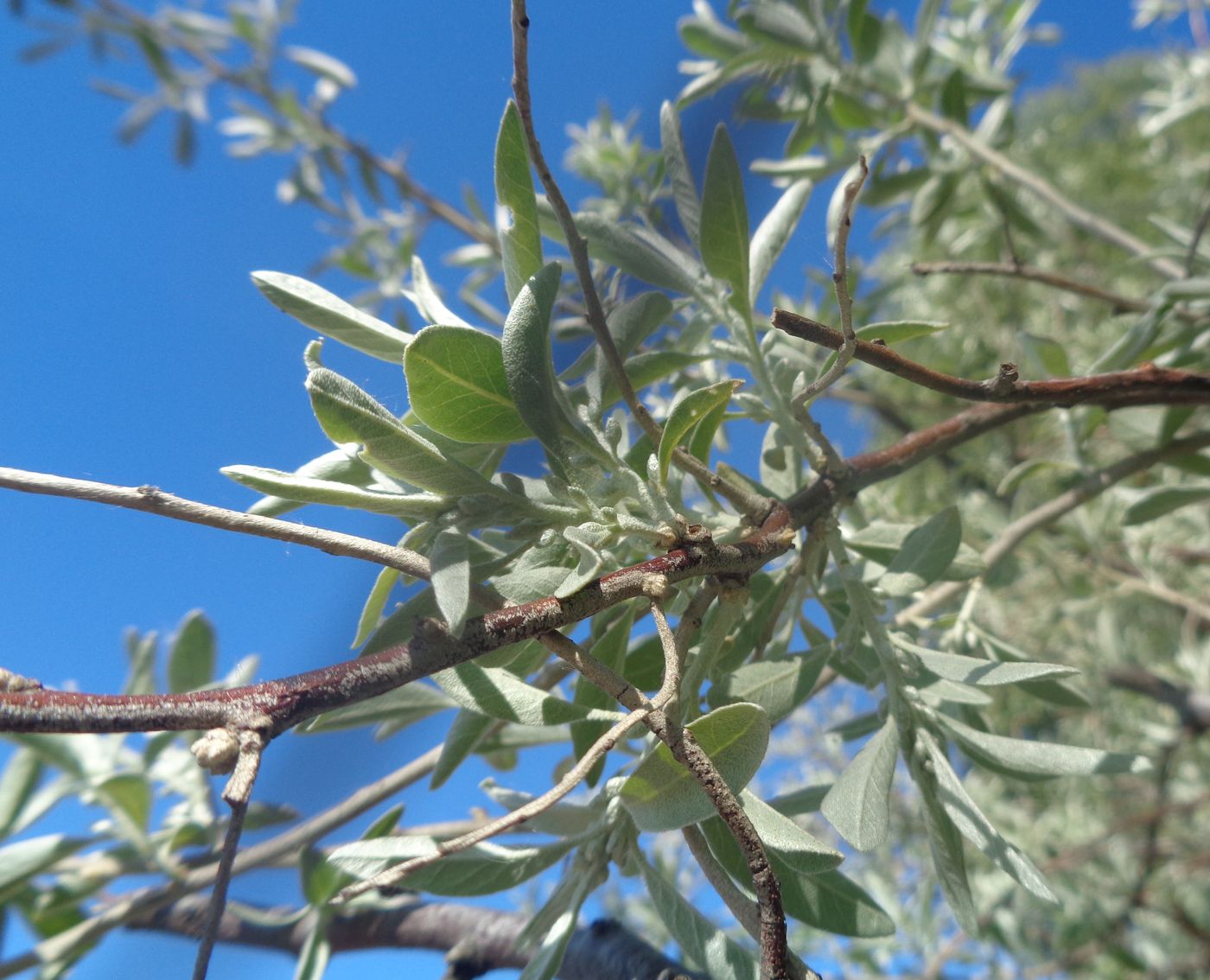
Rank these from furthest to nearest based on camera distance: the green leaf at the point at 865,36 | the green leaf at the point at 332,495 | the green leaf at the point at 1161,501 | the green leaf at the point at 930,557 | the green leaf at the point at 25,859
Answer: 1. the green leaf at the point at 865,36
2. the green leaf at the point at 1161,501
3. the green leaf at the point at 25,859
4. the green leaf at the point at 930,557
5. the green leaf at the point at 332,495

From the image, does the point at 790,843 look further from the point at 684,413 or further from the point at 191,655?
the point at 191,655

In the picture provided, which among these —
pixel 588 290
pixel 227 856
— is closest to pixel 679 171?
pixel 588 290

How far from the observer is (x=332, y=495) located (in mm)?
440

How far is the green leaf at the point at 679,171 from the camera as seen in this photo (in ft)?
2.08

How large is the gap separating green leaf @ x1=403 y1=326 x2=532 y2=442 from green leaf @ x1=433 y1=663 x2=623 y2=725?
129mm

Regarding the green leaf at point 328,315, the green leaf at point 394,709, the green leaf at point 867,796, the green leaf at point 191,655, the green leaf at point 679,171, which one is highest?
the green leaf at point 191,655

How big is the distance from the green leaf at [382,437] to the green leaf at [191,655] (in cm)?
65

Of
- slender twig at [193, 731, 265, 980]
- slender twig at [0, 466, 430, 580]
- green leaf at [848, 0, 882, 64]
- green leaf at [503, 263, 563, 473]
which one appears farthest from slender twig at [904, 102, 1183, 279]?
slender twig at [193, 731, 265, 980]

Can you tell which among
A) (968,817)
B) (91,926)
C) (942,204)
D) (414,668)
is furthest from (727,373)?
(91,926)

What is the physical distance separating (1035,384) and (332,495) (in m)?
0.46

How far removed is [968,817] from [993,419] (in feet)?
1.27

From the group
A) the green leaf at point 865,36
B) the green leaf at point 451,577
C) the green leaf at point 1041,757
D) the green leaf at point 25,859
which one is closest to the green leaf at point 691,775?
the green leaf at point 451,577

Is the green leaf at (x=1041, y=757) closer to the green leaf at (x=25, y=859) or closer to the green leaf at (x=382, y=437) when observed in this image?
the green leaf at (x=382, y=437)

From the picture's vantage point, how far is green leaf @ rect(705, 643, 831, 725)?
0.58 meters
